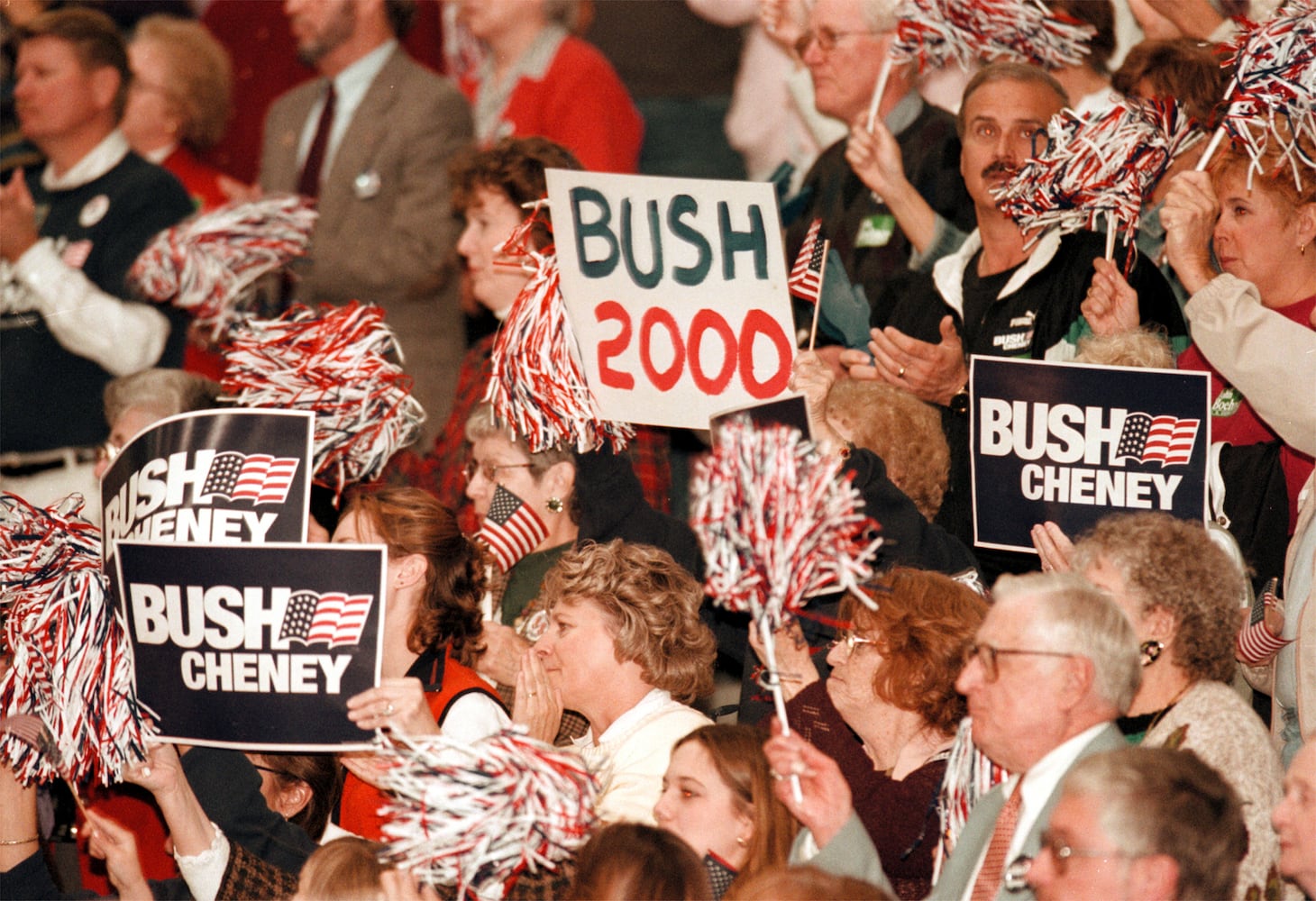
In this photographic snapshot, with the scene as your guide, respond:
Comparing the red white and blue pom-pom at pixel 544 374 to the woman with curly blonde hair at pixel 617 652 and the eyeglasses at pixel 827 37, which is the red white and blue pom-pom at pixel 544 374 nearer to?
the woman with curly blonde hair at pixel 617 652

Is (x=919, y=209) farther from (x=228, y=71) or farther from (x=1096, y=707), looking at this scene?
(x=228, y=71)

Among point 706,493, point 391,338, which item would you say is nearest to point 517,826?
point 706,493

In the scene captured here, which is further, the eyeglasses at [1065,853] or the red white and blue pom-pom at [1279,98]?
the red white and blue pom-pom at [1279,98]

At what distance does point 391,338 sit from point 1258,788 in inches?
112

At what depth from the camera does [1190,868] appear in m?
2.89

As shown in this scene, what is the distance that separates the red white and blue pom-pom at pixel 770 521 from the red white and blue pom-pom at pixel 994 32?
2746 millimetres

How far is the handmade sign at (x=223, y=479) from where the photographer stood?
13.6 ft

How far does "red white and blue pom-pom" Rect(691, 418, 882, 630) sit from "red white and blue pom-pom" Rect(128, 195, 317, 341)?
11.3ft

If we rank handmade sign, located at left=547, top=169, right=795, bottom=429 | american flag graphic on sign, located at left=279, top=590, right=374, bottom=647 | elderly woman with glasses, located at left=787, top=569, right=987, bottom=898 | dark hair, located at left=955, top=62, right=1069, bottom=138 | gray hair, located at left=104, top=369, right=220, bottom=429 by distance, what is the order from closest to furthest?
elderly woman with glasses, located at left=787, top=569, right=987, bottom=898 → american flag graphic on sign, located at left=279, top=590, right=374, bottom=647 → handmade sign, located at left=547, top=169, right=795, bottom=429 → dark hair, located at left=955, top=62, right=1069, bottom=138 → gray hair, located at left=104, top=369, right=220, bottom=429

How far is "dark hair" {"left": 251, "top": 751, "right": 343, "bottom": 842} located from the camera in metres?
4.34

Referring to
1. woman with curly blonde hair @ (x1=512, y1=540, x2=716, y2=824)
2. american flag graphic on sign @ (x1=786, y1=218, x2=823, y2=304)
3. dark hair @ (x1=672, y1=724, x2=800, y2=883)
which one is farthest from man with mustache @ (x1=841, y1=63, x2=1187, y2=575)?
dark hair @ (x1=672, y1=724, x2=800, y2=883)

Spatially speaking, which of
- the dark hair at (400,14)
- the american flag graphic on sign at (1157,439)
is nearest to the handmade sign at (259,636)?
the american flag graphic on sign at (1157,439)

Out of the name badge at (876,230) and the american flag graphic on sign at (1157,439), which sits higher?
the name badge at (876,230)

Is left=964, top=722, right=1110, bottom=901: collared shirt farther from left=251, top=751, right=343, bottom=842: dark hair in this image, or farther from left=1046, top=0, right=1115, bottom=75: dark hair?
left=1046, top=0, right=1115, bottom=75: dark hair
